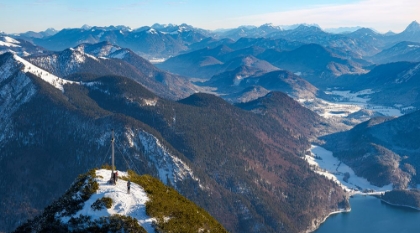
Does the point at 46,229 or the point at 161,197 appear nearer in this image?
the point at 46,229

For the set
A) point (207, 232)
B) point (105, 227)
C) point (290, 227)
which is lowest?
point (290, 227)

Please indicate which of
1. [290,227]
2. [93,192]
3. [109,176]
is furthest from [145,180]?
[290,227]

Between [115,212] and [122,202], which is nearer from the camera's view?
[115,212]

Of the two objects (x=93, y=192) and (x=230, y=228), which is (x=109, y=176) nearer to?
(x=93, y=192)

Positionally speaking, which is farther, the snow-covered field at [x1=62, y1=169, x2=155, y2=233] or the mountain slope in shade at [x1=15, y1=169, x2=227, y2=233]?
the snow-covered field at [x1=62, y1=169, x2=155, y2=233]

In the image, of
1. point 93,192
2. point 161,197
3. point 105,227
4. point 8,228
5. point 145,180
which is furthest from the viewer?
point 8,228

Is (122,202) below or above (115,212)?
above

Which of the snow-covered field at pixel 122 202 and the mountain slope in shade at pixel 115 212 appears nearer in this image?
the mountain slope in shade at pixel 115 212
